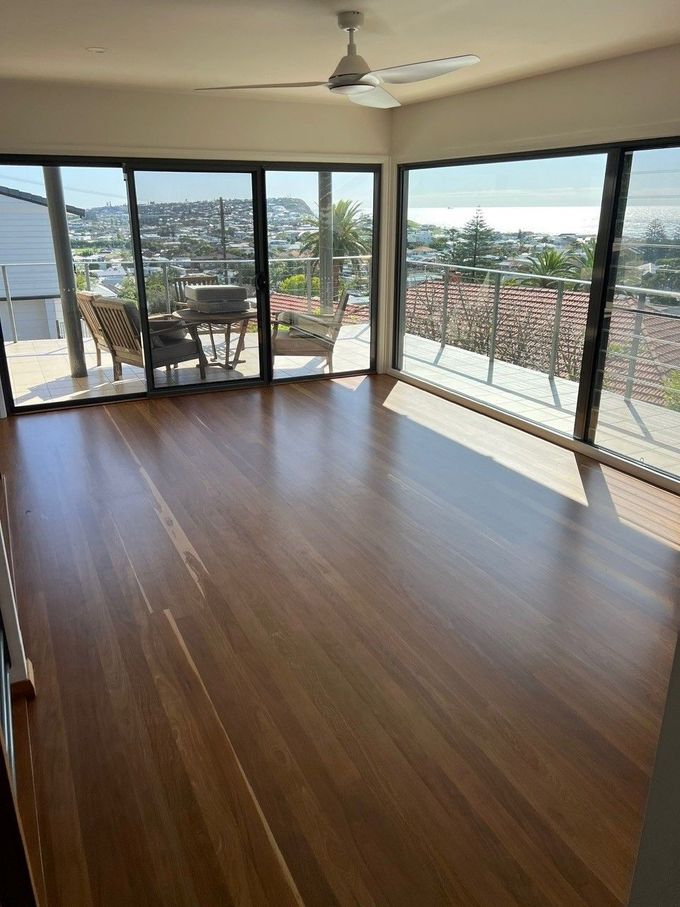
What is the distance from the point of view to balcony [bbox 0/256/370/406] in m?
5.61

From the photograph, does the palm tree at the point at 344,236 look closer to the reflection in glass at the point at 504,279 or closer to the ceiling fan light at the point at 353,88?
the reflection in glass at the point at 504,279

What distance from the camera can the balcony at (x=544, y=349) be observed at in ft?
13.6

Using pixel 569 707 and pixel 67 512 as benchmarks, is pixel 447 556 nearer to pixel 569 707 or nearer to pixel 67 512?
pixel 569 707

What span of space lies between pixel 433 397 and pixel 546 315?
1387 mm

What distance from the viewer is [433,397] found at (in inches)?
238

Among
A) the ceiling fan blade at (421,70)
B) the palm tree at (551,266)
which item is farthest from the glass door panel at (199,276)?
the ceiling fan blade at (421,70)

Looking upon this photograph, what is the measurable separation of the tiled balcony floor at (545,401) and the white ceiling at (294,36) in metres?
2.11

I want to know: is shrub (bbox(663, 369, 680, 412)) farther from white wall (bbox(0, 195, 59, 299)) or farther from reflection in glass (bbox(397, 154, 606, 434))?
white wall (bbox(0, 195, 59, 299))

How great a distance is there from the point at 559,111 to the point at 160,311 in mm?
3557

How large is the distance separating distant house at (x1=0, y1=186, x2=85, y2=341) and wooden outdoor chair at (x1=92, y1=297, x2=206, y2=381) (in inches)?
15.5

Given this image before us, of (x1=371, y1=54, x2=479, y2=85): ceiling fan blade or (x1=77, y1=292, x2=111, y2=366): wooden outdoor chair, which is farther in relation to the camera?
(x1=77, y1=292, x2=111, y2=366): wooden outdoor chair

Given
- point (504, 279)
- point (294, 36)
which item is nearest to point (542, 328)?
point (504, 279)

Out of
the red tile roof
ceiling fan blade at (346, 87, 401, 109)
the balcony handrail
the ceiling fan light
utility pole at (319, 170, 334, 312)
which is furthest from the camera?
utility pole at (319, 170, 334, 312)

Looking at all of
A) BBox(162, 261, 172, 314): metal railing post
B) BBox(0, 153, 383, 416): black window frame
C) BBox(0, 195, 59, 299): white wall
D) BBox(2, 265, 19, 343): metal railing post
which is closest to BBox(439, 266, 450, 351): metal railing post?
BBox(0, 153, 383, 416): black window frame
